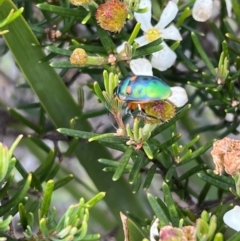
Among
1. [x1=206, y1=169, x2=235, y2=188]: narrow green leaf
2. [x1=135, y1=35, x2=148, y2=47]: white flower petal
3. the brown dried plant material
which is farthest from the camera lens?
[x1=135, y1=35, x2=148, y2=47]: white flower petal

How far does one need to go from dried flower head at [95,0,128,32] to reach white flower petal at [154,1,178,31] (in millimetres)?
100

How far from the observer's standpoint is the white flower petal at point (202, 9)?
2.15ft

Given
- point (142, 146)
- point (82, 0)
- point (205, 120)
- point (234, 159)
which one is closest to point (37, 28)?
point (82, 0)

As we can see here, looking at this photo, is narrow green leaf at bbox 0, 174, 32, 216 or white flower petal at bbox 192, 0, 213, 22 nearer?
narrow green leaf at bbox 0, 174, 32, 216

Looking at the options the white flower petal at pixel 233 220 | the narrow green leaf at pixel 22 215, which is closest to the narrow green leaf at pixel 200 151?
the white flower petal at pixel 233 220

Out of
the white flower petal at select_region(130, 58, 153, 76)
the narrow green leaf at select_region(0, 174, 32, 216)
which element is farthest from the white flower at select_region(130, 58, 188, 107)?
the narrow green leaf at select_region(0, 174, 32, 216)

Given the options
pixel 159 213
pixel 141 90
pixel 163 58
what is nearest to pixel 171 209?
pixel 159 213

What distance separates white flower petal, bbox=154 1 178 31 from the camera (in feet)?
2.12

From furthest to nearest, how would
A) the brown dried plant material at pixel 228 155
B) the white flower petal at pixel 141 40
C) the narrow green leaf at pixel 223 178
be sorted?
the white flower petal at pixel 141 40 < the narrow green leaf at pixel 223 178 < the brown dried plant material at pixel 228 155

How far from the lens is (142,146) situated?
55 centimetres

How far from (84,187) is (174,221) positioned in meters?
0.58

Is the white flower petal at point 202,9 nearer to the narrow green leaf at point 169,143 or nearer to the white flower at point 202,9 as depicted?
the white flower at point 202,9

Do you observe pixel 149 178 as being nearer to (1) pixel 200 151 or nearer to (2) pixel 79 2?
(1) pixel 200 151

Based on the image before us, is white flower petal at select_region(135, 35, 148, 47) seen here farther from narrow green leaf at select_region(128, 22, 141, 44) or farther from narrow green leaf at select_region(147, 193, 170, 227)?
narrow green leaf at select_region(147, 193, 170, 227)
